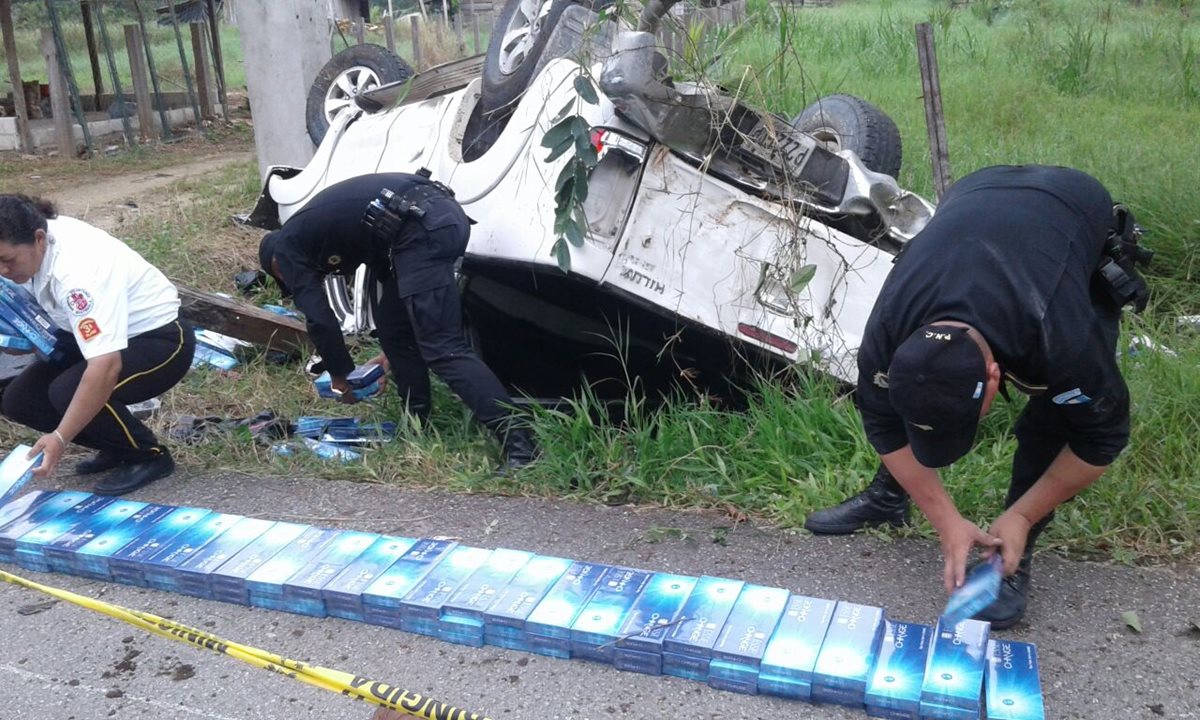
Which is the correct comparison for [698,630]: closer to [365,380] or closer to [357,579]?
[357,579]

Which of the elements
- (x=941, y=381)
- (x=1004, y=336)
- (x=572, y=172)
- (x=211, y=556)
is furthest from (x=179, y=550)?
(x=1004, y=336)

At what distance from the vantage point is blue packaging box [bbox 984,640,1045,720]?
264 centimetres

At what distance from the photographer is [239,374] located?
569 centimetres

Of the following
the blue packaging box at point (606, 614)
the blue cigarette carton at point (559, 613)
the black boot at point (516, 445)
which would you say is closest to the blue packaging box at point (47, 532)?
the black boot at point (516, 445)

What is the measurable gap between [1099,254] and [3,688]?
3.18 meters

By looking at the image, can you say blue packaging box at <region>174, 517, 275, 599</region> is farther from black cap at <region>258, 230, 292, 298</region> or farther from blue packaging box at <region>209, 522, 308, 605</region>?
black cap at <region>258, 230, 292, 298</region>

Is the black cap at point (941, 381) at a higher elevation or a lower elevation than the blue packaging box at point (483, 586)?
higher

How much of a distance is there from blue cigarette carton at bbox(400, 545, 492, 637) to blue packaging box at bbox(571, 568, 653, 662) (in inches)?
16.7

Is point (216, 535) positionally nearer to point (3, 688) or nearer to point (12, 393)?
point (3, 688)

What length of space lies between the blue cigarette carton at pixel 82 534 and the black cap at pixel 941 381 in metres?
2.82

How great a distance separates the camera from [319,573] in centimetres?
342

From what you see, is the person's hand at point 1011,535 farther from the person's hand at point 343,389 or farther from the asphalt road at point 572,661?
the person's hand at point 343,389

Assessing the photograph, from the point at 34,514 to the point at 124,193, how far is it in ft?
22.0

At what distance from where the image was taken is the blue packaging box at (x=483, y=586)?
10.3 feet
